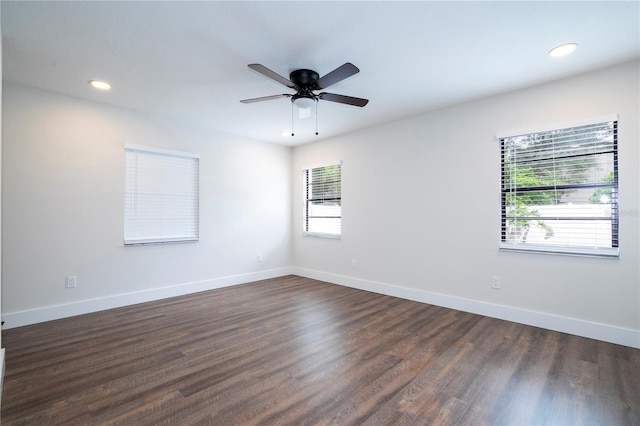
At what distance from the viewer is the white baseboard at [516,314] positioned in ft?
8.84

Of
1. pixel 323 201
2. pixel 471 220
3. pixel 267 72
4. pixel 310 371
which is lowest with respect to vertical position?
pixel 310 371

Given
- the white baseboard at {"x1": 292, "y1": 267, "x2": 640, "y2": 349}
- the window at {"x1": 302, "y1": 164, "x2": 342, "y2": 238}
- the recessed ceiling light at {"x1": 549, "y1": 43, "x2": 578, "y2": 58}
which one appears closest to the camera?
the recessed ceiling light at {"x1": 549, "y1": 43, "x2": 578, "y2": 58}

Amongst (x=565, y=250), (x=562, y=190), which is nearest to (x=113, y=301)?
(x=565, y=250)

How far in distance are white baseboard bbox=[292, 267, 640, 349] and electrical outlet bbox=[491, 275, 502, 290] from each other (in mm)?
207

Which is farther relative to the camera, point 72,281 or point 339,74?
point 72,281

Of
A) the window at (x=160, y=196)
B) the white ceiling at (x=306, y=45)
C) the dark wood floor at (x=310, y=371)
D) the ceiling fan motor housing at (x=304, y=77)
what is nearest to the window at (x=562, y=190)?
the white ceiling at (x=306, y=45)

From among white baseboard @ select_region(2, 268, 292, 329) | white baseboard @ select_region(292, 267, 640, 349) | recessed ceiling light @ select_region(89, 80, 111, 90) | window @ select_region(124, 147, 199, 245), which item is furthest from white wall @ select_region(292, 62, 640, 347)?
recessed ceiling light @ select_region(89, 80, 111, 90)

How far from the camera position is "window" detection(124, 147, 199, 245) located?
3.91 meters

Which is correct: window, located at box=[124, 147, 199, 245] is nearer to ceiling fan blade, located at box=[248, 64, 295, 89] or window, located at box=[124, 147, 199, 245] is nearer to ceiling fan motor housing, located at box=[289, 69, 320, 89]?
ceiling fan motor housing, located at box=[289, 69, 320, 89]

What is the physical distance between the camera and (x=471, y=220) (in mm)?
3588

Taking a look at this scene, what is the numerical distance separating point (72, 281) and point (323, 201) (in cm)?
368

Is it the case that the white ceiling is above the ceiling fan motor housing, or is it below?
above

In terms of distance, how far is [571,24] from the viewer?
2.14 m

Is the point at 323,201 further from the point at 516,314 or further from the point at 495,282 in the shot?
the point at 516,314
